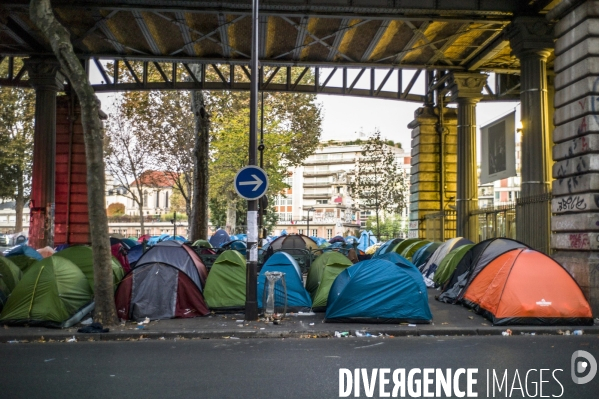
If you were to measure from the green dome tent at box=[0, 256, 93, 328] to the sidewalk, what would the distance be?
217 millimetres

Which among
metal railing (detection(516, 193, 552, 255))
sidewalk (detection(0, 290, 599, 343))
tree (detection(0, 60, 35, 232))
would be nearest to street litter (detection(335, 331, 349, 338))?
sidewalk (detection(0, 290, 599, 343))

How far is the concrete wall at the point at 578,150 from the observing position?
488 inches

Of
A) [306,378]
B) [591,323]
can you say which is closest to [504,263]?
[591,323]

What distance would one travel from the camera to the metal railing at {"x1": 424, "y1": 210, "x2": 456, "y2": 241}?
25.2 metres

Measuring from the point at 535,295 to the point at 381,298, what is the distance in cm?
287

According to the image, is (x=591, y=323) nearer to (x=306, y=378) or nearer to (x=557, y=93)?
(x=557, y=93)

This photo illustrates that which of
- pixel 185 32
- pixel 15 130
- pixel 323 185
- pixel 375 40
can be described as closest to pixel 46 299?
pixel 185 32

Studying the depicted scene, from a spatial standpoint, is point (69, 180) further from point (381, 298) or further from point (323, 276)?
point (381, 298)

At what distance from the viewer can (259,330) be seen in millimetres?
10812

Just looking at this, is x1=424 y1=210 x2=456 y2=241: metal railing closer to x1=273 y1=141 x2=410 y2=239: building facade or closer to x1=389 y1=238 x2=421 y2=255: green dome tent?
x1=389 y1=238 x2=421 y2=255: green dome tent

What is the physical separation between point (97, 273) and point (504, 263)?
7.86m

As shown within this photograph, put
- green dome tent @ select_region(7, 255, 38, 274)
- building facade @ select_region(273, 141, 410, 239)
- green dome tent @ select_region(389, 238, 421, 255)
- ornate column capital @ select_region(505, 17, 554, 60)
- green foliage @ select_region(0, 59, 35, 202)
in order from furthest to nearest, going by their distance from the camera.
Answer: building facade @ select_region(273, 141, 410, 239)
green foliage @ select_region(0, 59, 35, 202)
green dome tent @ select_region(389, 238, 421, 255)
ornate column capital @ select_region(505, 17, 554, 60)
green dome tent @ select_region(7, 255, 38, 274)

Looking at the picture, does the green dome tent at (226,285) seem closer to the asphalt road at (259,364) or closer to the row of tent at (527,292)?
the asphalt road at (259,364)

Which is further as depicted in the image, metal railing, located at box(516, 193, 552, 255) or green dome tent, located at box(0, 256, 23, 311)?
metal railing, located at box(516, 193, 552, 255)
